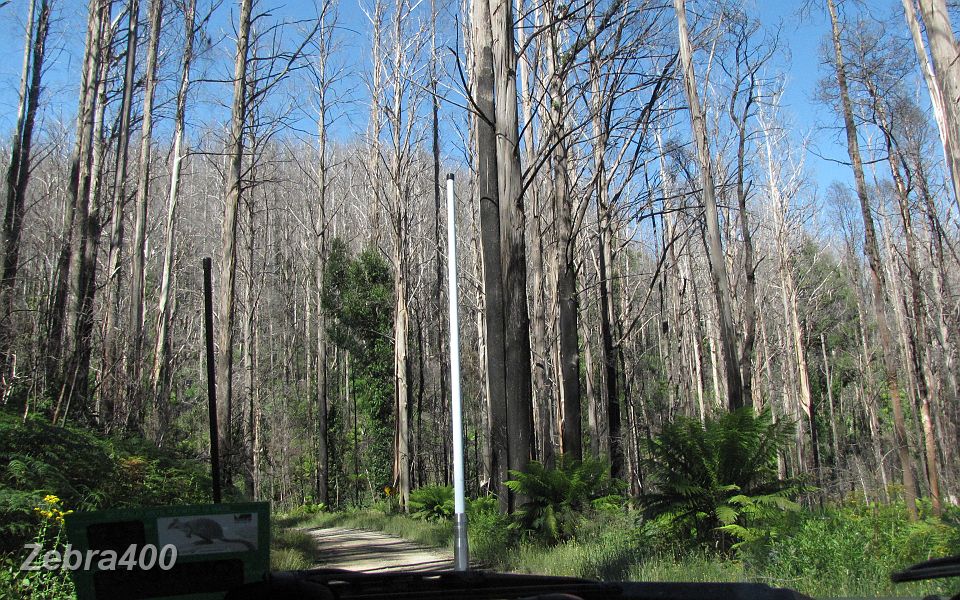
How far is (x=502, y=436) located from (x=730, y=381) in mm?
7238

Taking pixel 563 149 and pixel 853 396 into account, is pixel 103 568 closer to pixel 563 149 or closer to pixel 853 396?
pixel 563 149

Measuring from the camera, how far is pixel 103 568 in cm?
185

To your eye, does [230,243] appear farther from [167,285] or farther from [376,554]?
[376,554]

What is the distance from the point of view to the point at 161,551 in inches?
74.0

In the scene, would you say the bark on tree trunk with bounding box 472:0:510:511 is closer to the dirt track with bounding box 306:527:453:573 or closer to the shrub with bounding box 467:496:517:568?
the shrub with bounding box 467:496:517:568

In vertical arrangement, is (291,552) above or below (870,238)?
below

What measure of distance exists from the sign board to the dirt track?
885 centimetres

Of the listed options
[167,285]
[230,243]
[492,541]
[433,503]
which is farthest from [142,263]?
[492,541]

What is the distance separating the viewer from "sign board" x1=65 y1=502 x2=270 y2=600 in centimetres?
185

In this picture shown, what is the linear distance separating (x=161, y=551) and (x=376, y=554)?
14123 millimetres

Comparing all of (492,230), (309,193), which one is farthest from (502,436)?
(309,193)

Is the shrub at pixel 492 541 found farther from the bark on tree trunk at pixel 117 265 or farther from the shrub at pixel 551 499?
the bark on tree trunk at pixel 117 265

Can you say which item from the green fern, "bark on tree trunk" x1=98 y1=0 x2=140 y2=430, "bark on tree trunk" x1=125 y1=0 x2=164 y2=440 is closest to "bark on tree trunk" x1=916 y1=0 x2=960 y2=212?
the green fern

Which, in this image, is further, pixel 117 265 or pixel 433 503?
pixel 117 265
